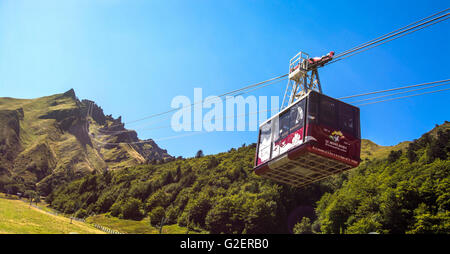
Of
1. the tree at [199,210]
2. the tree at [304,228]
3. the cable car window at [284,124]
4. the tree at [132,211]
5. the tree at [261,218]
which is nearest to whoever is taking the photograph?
the cable car window at [284,124]

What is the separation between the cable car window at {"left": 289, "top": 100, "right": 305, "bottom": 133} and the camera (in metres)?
26.1

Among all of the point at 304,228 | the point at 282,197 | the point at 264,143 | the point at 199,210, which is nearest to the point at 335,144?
the point at 264,143

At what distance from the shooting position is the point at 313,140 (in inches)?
979

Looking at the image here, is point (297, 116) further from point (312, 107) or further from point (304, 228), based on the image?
point (304, 228)

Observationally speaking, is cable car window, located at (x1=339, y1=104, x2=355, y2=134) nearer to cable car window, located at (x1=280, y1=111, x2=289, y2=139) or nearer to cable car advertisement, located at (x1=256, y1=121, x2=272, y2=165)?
cable car window, located at (x1=280, y1=111, x2=289, y2=139)

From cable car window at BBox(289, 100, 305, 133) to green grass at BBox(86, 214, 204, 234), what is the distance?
104 meters

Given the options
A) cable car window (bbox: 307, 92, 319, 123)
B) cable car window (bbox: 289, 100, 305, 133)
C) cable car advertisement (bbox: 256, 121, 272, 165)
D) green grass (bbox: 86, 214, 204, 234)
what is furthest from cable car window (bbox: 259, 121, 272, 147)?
green grass (bbox: 86, 214, 204, 234)

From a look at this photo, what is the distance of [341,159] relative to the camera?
84.8 ft

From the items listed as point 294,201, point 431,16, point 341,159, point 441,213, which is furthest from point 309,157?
point 294,201

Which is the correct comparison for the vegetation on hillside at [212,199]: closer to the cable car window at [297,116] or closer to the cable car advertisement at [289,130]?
the cable car advertisement at [289,130]

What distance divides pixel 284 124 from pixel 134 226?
120383mm

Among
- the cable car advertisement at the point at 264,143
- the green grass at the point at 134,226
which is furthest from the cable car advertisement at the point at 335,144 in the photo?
the green grass at the point at 134,226

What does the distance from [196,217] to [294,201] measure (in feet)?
118

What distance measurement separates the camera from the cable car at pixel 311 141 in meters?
25.4
